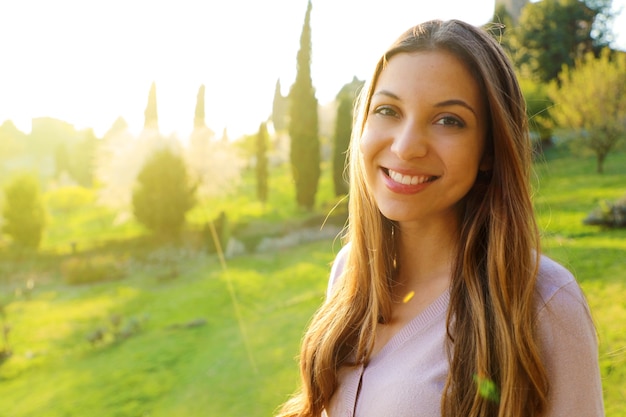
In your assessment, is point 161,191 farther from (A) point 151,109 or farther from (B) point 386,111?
(B) point 386,111

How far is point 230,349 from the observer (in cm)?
650

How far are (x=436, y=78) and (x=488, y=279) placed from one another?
45 cm

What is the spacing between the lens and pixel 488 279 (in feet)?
3.74

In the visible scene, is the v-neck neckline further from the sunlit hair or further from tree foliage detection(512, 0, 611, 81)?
tree foliage detection(512, 0, 611, 81)

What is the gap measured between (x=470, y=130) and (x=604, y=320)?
376cm

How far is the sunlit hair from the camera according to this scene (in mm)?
1029

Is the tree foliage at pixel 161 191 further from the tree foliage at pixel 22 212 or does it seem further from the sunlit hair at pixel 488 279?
the sunlit hair at pixel 488 279

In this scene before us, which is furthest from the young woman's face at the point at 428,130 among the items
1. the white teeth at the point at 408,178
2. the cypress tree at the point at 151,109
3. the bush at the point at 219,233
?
the cypress tree at the point at 151,109

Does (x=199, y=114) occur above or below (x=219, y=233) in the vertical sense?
above

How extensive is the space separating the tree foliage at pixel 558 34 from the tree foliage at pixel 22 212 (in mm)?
14984

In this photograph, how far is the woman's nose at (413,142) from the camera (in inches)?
46.1

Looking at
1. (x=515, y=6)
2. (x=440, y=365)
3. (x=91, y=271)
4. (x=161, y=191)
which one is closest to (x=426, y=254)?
(x=440, y=365)

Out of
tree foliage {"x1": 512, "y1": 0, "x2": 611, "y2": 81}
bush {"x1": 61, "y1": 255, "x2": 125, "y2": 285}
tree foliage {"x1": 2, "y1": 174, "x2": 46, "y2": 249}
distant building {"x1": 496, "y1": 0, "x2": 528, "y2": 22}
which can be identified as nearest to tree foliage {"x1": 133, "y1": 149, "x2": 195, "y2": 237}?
bush {"x1": 61, "y1": 255, "x2": 125, "y2": 285}

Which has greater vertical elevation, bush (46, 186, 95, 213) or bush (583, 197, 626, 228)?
bush (583, 197, 626, 228)
